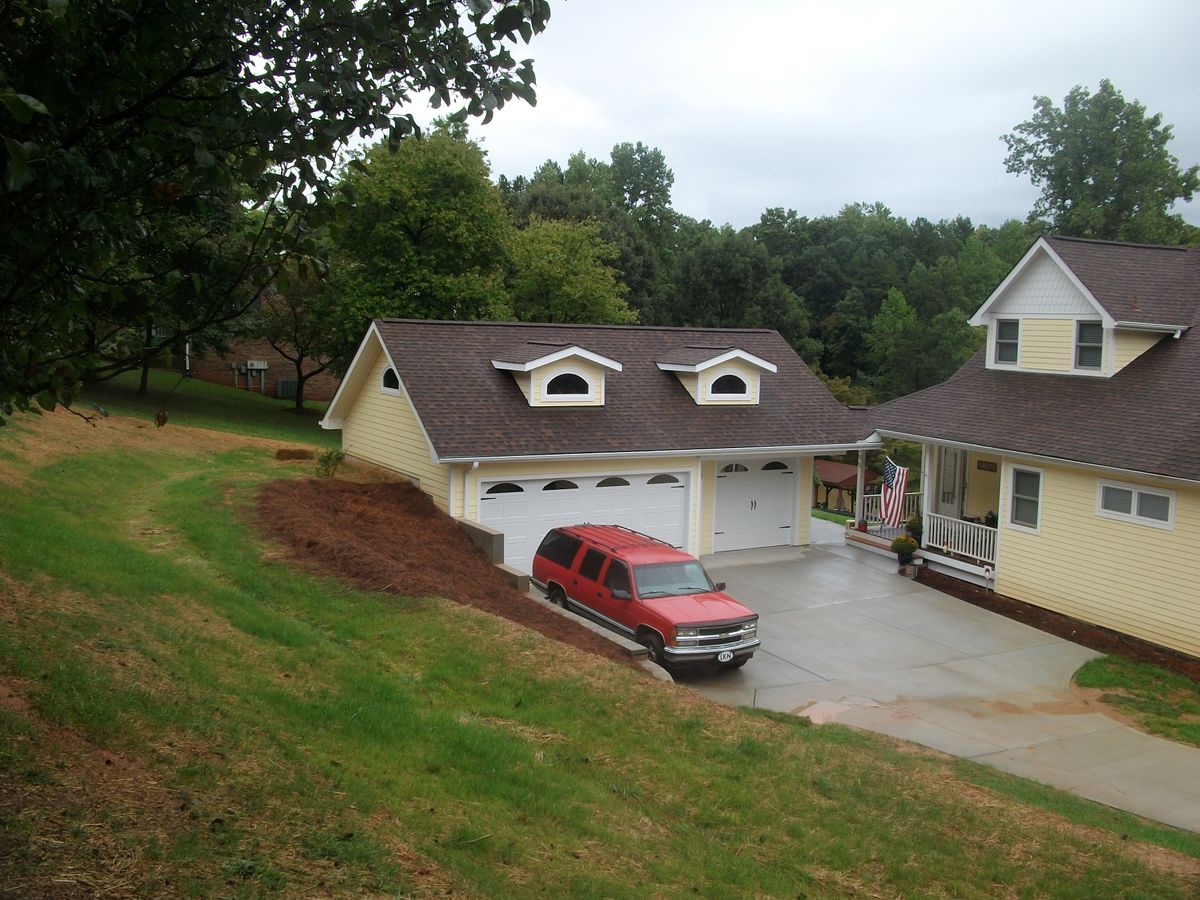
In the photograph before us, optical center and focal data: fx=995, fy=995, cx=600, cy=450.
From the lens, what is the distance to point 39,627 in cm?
925

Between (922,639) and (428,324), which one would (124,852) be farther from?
(428,324)

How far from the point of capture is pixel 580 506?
2197 centimetres

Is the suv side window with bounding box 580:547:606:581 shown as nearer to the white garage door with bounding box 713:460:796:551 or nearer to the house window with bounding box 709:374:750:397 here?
the white garage door with bounding box 713:460:796:551

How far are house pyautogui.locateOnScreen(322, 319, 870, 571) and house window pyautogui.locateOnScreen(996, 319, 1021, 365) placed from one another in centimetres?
366

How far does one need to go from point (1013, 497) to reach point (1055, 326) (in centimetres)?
400

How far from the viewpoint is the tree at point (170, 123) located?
196 inches

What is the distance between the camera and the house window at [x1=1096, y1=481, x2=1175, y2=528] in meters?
17.8

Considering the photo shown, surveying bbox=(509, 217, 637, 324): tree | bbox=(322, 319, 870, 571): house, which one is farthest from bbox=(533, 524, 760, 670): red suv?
bbox=(509, 217, 637, 324): tree

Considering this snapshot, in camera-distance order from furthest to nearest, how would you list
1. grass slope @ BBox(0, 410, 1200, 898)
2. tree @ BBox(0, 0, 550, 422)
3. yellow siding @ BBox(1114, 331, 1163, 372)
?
yellow siding @ BBox(1114, 331, 1163, 372)
grass slope @ BBox(0, 410, 1200, 898)
tree @ BBox(0, 0, 550, 422)

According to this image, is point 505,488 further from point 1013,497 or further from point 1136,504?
point 1136,504

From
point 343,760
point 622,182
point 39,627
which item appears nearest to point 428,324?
point 39,627

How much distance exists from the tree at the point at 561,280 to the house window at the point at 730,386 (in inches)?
872

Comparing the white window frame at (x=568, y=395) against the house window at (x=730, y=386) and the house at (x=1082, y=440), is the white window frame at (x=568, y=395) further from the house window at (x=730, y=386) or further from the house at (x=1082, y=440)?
the house at (x=1082, y=440)

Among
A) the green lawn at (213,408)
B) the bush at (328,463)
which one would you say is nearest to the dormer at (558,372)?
the bush at (328,463)
